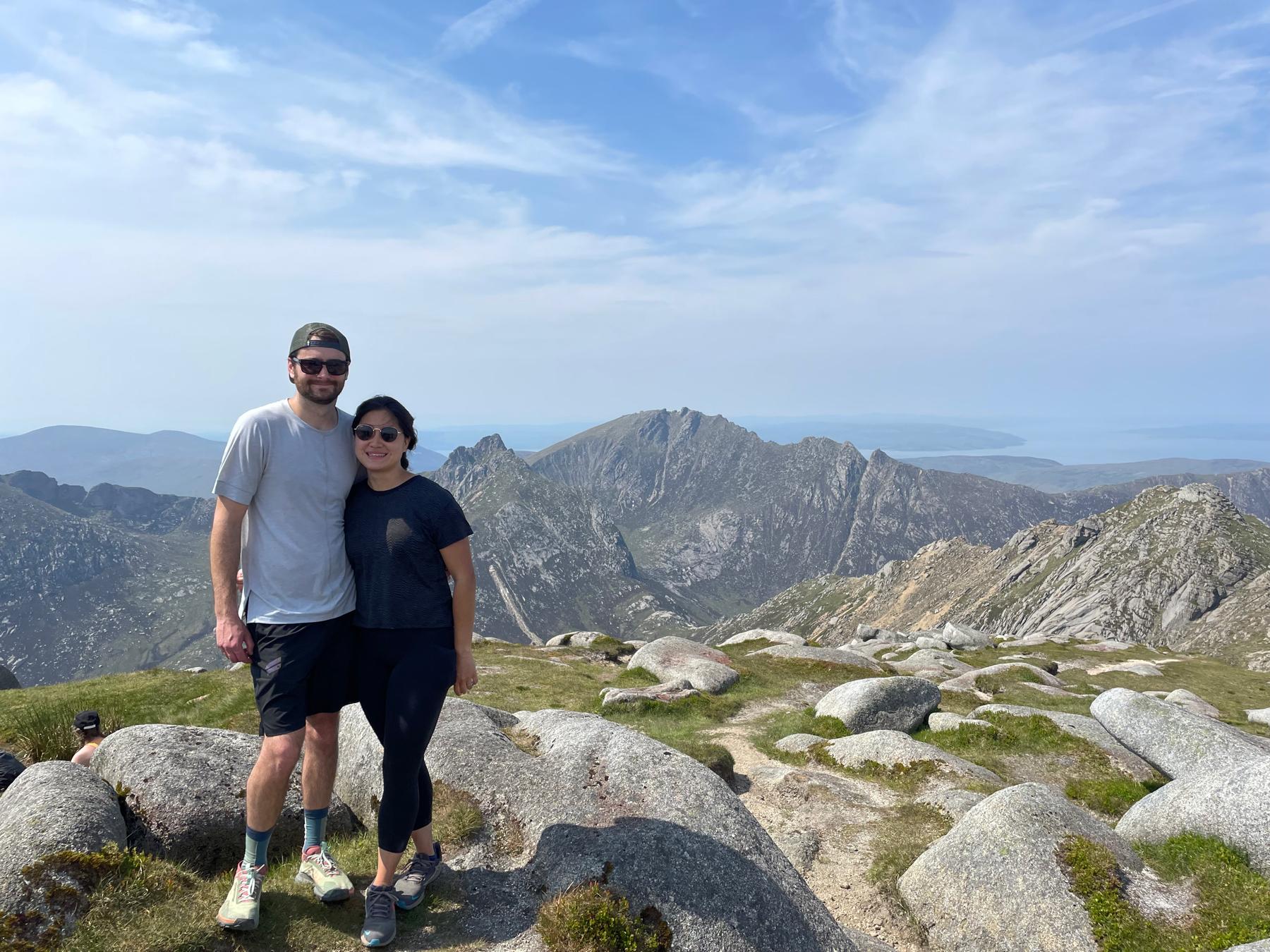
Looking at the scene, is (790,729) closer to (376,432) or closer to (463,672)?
(463,672)

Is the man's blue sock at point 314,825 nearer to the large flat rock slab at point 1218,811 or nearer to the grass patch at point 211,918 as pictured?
the grass patch at point 211,918

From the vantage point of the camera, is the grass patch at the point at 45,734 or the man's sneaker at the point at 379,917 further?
the grass patch at the point at 45,734

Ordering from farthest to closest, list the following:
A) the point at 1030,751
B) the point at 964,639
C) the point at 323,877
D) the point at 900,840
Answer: the point at 964,639, the point at 1030,751, the point at 900,840, the point at 323,877

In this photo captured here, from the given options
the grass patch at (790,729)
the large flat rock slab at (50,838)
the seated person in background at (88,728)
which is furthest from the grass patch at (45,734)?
the grass patch at (790,729)

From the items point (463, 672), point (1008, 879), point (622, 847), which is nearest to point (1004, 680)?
point (1008, 879)

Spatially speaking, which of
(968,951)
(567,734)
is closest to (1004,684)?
(968,951)

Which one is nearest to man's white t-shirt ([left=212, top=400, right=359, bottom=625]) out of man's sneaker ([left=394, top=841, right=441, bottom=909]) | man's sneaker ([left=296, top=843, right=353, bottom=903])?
man's sneaker ([left=296, top=843, right=353, bottom=903])
